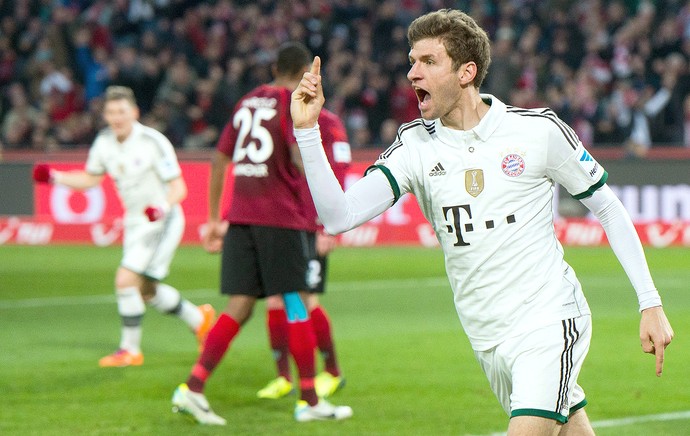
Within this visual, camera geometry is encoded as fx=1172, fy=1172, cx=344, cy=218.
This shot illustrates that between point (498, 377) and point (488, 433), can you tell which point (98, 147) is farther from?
point (498, 377)

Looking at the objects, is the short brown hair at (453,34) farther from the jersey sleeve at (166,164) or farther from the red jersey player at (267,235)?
the jersey sleeve at (166,164)

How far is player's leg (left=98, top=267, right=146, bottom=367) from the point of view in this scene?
32.4 ft

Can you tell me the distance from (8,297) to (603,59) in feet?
45.1

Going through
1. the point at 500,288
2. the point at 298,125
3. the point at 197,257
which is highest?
the point at 298,125

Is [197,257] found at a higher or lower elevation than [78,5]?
lower

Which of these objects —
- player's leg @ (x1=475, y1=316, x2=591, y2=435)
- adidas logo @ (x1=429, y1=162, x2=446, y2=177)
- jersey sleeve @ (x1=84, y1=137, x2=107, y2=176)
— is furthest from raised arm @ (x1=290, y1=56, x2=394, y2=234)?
jersey sleeve @ (x1=84, y1=137, x2=107, y2=176)

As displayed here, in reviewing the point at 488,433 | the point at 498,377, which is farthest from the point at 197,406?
the point at 498,377

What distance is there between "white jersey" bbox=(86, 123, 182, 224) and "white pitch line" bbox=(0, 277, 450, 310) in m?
3.61

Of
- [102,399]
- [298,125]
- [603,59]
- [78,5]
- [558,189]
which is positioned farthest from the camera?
[78,5]

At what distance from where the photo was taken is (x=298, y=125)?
4.24m

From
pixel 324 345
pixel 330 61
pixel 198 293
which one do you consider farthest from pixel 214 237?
pixel 330 61

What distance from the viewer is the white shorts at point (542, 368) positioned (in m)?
4.42

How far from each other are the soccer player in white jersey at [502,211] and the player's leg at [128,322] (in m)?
5.73

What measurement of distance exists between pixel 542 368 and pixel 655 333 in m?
0.45
